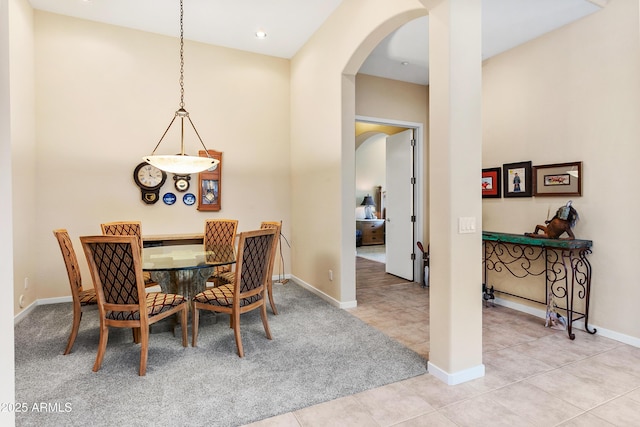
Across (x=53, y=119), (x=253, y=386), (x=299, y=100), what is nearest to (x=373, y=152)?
(x=299, y=100)

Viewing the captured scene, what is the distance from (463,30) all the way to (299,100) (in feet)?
10.1

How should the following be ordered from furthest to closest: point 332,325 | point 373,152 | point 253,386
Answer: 1. point 373,152
2. point 332,325
3. point 253,386

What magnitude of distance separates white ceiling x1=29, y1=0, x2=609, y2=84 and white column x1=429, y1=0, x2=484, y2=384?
1.35 m

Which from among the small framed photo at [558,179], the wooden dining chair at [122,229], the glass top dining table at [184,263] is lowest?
the glass top dining table at [184,263]

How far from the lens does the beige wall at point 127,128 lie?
4.09m

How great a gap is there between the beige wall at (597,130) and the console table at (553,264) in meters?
0.10

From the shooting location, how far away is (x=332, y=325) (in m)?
3.39

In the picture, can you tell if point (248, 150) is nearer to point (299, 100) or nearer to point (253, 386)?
point (299, 100)

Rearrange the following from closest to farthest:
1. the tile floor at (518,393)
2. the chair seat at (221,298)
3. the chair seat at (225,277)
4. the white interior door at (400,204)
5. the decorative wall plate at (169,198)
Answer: the tile floor at (518,393)
the chair seat at (221,298)
the chair seat at (225,277)
the decorative wall plate at (169,198)
the white interior door at (400,204)

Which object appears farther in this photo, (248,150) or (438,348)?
(248,150)

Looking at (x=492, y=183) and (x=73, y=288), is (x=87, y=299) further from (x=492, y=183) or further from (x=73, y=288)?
(x=492, y=183)

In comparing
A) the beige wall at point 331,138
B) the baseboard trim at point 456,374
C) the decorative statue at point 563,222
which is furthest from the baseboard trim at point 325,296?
the decorative statue at point 563,222

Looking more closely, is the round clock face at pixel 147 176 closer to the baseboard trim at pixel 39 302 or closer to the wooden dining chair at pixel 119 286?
Result: the baseboard trim at pixel 39 302

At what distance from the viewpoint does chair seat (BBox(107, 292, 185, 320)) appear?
2447mm
